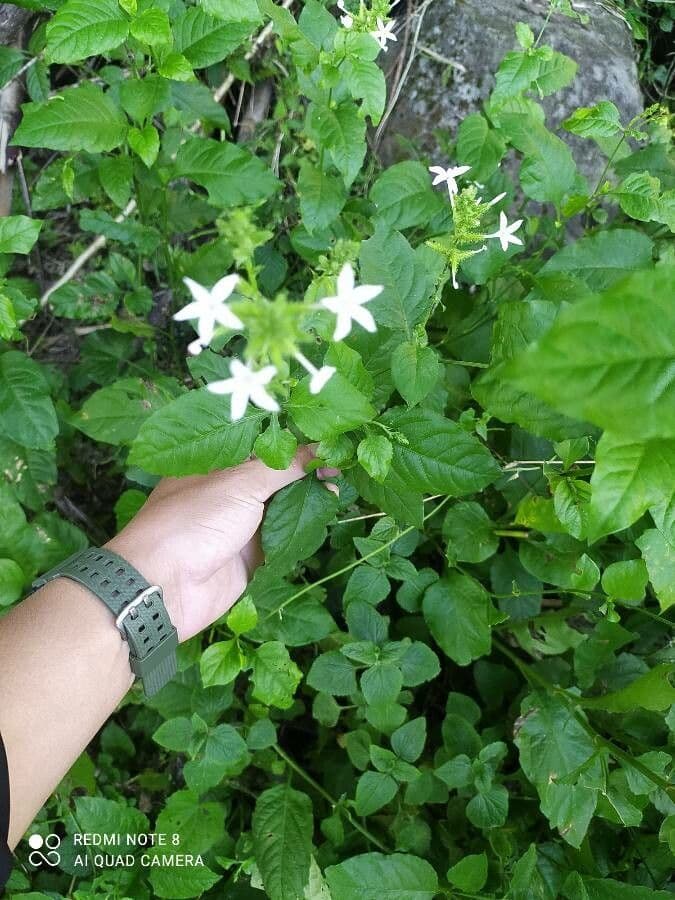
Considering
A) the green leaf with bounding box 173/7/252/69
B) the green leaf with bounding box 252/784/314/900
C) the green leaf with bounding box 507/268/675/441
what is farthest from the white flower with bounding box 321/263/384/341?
the green leaf with bounding box 252/784/314/900

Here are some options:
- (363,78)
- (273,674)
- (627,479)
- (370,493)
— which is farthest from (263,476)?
(363,78)

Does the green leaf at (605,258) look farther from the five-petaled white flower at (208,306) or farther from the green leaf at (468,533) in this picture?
the five-petaled white flower at (208,306)

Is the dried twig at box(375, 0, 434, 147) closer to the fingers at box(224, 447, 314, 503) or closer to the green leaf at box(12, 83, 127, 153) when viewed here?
the green leaf at box(12, 83, 127, 153)

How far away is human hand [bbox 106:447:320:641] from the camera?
1.74m

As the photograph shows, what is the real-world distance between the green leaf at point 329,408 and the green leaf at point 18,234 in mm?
993

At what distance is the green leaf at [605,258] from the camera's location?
1781 millimetres

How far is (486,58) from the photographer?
276cm

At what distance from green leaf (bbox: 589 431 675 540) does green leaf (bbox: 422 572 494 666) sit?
95 centimetres

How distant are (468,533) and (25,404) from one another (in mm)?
1389

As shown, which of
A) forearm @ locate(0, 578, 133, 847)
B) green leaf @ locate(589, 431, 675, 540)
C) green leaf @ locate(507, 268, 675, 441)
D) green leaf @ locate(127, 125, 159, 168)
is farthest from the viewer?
green leaf @ locate(127, 125, 159, 168)

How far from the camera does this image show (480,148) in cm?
195

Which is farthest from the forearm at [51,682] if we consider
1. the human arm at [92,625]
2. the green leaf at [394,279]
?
the green leaf at [394,279]

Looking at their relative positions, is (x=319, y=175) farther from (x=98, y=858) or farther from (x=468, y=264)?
(x=98, y=858)

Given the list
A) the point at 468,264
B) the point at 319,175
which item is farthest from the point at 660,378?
the point at 319,175
